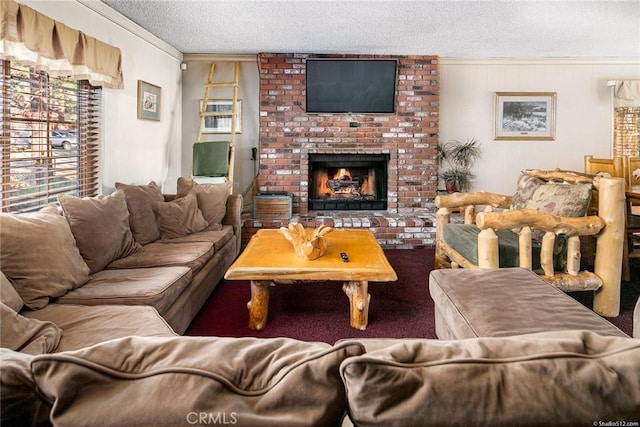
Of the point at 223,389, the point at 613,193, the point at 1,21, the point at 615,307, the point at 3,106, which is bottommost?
the point at 615,307

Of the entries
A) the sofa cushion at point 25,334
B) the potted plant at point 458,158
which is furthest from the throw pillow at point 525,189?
the sofa cushion at point 25,334

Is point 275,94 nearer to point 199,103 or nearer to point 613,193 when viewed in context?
point 199,103

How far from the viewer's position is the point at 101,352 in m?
0.63

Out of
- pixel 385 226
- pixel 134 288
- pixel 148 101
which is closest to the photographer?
pixel 134 288

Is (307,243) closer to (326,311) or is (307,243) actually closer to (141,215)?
(326,311)

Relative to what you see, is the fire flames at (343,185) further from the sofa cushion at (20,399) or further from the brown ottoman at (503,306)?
the sofa cushion at (20,399)

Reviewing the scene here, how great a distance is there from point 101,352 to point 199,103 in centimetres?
511

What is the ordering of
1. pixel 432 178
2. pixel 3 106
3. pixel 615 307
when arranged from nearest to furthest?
pixel 3 106 < pixel 615 307 < pixel 432 178

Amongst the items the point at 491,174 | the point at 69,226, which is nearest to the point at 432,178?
the point at 491,174

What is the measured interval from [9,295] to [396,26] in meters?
3.71

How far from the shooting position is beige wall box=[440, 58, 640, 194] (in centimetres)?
533

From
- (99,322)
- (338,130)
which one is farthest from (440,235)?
(99,322)

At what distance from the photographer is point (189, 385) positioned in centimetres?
59

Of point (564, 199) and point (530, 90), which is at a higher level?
point (530, 90)
